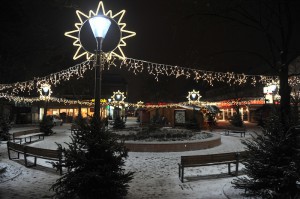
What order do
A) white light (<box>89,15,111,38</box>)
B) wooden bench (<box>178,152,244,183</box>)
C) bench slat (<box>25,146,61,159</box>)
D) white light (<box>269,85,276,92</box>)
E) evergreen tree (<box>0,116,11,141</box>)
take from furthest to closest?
white light (<box>269,85,276,92</box>)
evergreen tree (<box>0,116,11,141</box>)
bench slat (<box>25,146,61,159</box>)
wooden bench (<box>178,152,244,183</box>)
white light (<box>89,15,111,38</box>)

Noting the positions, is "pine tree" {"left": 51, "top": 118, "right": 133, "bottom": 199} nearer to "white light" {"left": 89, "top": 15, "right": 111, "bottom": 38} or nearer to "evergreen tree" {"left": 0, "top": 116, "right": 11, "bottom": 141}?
"white light" {"left": 89, "top": 15, "right": 111, "bottom": 38}

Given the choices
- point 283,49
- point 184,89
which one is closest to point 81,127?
point 283,49

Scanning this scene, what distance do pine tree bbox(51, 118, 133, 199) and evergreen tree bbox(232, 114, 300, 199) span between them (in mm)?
3094

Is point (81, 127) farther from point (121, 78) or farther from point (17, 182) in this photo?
point (121, 78)

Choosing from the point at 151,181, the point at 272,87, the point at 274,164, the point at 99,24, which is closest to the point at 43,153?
the point at 151,181

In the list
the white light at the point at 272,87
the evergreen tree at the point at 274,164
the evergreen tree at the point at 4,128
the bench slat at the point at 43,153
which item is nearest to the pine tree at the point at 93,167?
the evergreen tree at the point at 274,164

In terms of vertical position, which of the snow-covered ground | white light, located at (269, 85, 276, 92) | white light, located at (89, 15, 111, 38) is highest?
white light, located at (89, 15, 111, 38)

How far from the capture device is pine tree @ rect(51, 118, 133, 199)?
6539 mm

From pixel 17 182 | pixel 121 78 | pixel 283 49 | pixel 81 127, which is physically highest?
pixel 121 78

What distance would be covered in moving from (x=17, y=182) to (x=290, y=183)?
25.5 ft

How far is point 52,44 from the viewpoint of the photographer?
11203mm

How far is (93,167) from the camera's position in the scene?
264 inches

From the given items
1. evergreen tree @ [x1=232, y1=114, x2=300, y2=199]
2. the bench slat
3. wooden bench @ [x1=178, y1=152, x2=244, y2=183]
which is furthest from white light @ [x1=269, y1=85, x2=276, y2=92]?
the bench slat

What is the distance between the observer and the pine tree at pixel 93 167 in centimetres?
654
